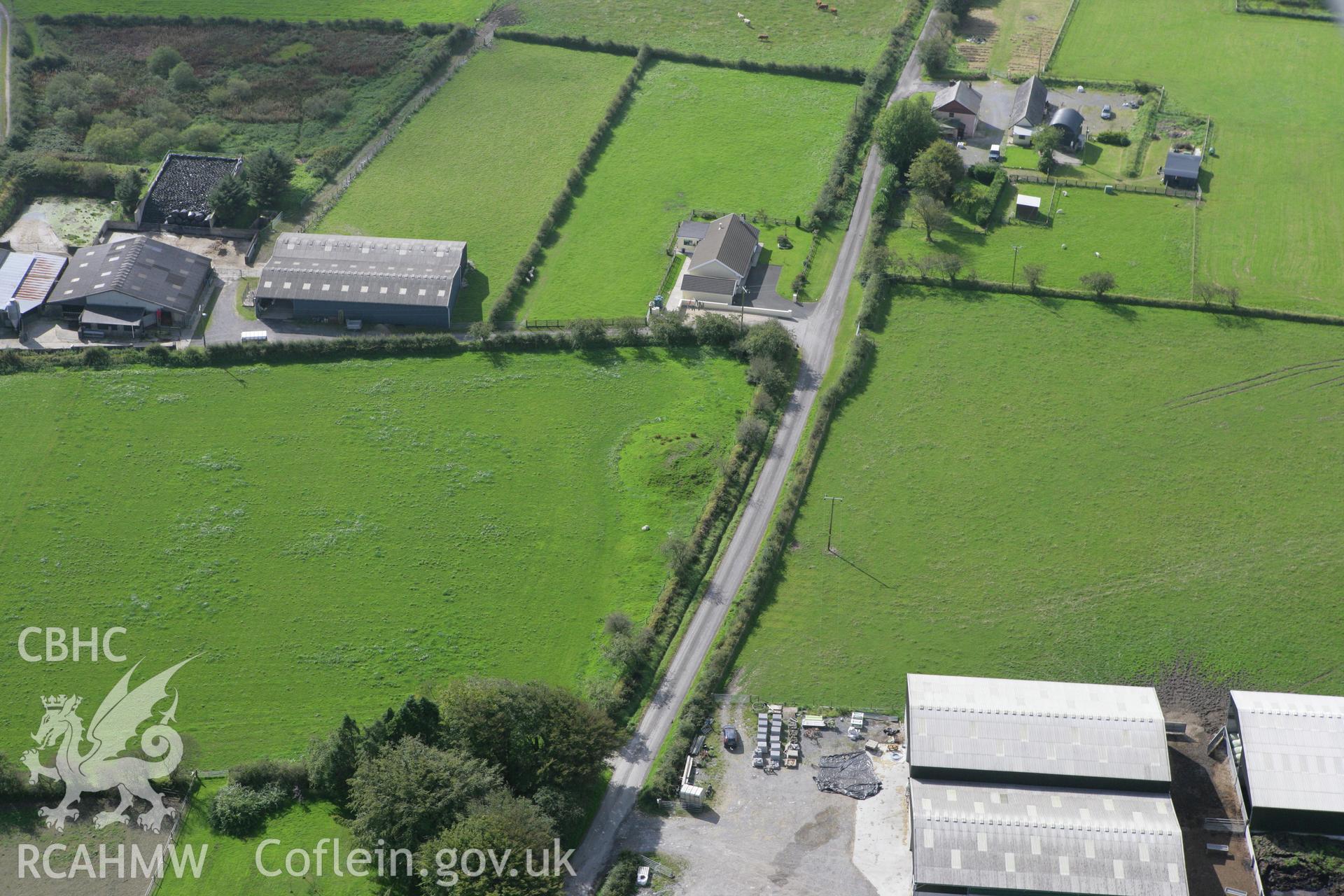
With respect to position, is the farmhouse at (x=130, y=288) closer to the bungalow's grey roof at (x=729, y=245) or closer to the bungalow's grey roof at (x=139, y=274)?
the bungalow's grey roof at (x=139, y=274)

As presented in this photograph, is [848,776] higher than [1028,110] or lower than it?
lower

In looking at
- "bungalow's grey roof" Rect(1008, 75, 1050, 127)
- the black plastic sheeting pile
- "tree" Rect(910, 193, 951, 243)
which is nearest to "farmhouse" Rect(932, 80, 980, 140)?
"bungalow's grey roof" Rect(1008, 75, 1050, 127)

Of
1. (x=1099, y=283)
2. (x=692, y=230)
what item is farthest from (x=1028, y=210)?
(x=692, y=230)

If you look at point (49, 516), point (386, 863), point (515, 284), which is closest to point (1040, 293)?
point (515, 284)

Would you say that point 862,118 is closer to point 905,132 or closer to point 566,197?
point 905,132

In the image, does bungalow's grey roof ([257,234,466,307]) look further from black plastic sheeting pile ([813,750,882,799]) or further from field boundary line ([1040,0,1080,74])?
field boundary line ([1040,0,1080,74])

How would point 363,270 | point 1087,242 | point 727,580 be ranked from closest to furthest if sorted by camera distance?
1. point 727,580
2. point 363,270
3. point 1087,242

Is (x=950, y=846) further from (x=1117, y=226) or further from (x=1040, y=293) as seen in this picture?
(x=1117, y=226)
